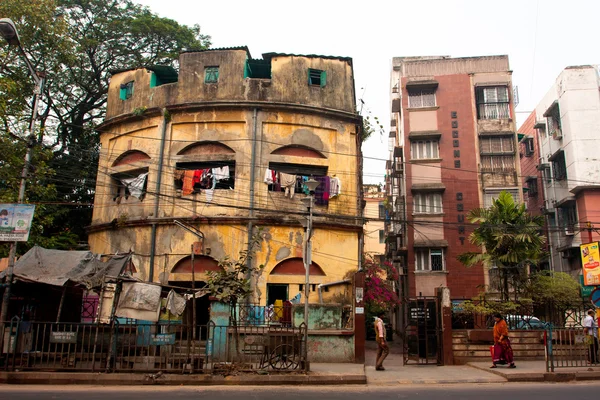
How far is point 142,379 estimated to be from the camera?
1184 centimetres

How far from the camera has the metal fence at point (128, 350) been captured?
40.0 ft

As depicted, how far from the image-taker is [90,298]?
17.7 m

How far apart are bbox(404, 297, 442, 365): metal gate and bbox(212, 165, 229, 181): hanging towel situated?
899cm

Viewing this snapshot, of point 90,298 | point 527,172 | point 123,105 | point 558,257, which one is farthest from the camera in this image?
point 527,172

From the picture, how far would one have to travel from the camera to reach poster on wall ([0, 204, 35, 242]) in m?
12.9

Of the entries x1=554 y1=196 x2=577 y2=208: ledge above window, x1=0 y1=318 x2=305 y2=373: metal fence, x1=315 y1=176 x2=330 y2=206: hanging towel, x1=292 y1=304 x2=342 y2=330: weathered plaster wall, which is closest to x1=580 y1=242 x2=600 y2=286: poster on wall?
x1=292 y1=304 x2=342 y2=330: weathered plaster wall

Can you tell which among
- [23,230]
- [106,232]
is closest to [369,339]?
[106,232]

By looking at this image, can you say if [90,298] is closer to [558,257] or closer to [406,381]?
[406,381]

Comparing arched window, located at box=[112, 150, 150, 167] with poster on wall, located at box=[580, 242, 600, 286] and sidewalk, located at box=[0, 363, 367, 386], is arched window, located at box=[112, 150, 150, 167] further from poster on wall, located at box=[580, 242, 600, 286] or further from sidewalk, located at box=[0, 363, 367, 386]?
poster on wall, located at box=[580, 242, 600, 286]

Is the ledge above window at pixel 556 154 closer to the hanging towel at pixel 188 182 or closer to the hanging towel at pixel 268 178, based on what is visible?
the hanging towel at pixel 268 178

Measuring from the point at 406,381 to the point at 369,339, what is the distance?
59.3 ft

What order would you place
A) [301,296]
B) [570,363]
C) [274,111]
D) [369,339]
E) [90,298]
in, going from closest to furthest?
[570,363] < [90,298] < [301,296] < [274,111] < [369,339]

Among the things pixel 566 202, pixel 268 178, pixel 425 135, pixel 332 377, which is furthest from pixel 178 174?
pixel 566 202

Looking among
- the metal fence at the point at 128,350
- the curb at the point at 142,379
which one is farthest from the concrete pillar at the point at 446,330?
the metal fence at the point at 128,350
